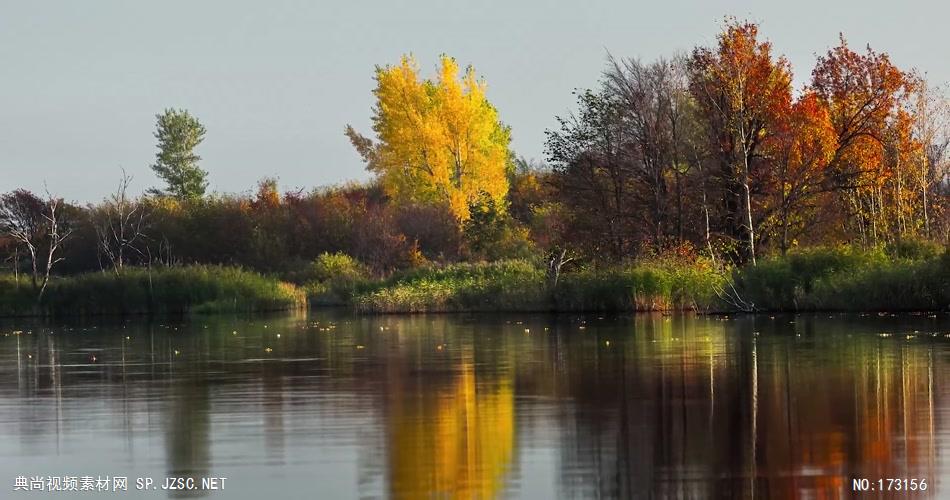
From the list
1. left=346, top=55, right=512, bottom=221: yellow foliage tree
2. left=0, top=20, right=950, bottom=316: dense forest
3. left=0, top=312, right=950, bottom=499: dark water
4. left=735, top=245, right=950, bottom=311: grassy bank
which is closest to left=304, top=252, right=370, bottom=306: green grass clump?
left=0, top=20, right=950, bottom=316: dense forest

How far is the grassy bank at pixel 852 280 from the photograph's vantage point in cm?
3569

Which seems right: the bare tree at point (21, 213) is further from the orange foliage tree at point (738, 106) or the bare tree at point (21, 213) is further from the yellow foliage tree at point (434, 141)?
the orange foliage tree at point (738, 106)

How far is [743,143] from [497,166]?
32.5 meters

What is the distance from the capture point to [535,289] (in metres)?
46.9

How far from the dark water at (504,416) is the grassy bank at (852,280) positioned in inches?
233

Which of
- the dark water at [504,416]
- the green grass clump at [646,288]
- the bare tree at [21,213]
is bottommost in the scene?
the dark water at [504,416]

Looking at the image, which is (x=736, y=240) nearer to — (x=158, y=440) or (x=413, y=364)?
(x=413, y=364)

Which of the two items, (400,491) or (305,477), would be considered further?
(305,477)

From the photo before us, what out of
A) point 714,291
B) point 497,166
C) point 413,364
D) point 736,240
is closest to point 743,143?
point 736,240

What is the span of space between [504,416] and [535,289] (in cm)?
3128

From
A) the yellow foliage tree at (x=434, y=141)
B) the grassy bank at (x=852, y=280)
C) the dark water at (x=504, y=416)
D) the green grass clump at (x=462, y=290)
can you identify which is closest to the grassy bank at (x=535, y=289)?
the green grass clump at (x=462, y=290)

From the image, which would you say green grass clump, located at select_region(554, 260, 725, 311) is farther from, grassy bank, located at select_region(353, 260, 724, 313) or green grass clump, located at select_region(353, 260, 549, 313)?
green grass clump, located at select_region(353, 260, 549, 313)

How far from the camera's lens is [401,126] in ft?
248

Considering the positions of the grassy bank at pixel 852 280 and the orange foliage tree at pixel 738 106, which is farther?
the orange foliage tree at pixel 738 106
